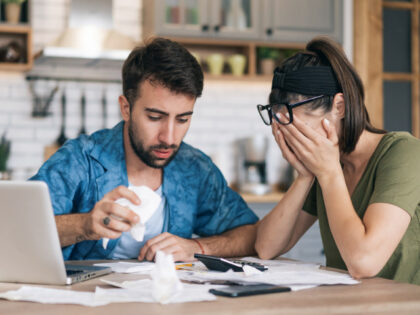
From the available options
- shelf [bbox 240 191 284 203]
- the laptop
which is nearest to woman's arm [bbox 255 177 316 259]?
the laptop

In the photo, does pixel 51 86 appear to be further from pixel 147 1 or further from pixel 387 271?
pixel 387 271

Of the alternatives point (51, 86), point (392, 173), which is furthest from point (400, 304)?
point (51, 86)

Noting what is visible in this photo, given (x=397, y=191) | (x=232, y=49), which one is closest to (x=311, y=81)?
(x=397, y=191)

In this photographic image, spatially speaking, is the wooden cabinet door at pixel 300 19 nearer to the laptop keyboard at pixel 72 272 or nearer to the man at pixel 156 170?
the man at pixel 156 170

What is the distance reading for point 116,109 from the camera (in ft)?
15.4

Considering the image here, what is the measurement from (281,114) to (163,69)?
49 cm

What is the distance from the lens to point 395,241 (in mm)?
1604

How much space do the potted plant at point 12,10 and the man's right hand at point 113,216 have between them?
3.18 m

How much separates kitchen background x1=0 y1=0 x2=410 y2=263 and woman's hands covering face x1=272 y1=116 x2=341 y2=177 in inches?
97.1

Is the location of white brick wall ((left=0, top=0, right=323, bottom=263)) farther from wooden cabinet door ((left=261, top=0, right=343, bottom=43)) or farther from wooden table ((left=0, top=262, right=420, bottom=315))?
wooden table ((left=0, top=262, right=420, bottom=315))

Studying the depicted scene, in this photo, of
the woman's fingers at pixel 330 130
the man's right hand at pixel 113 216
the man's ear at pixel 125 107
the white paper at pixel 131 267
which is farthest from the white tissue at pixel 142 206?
the man's ear at pixel 125 107

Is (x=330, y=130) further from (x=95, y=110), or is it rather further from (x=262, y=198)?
(x=95, y=110)

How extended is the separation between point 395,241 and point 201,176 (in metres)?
0.92

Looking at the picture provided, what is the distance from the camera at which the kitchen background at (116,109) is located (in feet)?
14.7
